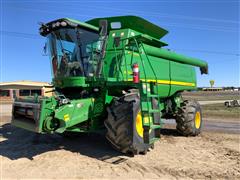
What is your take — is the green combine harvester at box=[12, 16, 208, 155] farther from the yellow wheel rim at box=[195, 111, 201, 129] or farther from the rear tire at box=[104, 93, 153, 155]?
the yellow wheel rim at box=[195, 111, 201, 129]

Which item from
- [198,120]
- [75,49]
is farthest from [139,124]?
[198,120]

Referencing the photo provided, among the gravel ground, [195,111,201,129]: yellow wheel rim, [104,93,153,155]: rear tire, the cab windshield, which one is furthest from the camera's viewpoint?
[195,111,201,129]: yellow wheel rim

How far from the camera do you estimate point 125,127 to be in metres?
5.76

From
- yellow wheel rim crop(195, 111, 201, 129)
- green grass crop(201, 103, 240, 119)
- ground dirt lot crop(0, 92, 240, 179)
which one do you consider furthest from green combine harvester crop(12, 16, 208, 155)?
green grass crop(201, 103, 240, 119)

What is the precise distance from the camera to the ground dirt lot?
16.5ft

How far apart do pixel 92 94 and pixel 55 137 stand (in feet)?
8.07

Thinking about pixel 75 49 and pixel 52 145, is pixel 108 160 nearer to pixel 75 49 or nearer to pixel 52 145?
pixel 52 145

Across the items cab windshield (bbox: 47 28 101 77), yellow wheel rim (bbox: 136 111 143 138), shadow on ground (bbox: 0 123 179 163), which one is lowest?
shadow on ground (bbox: 0 123 179 163)

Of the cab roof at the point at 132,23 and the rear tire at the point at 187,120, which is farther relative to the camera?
the rear tire at the point at 187,120

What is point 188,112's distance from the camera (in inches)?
371

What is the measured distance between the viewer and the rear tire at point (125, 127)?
18.9 ft

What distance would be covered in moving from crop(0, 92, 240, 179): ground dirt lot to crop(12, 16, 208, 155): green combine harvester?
0.48 meters

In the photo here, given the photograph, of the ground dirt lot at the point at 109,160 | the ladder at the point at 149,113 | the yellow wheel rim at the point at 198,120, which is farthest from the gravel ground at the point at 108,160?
the yellow wheel rim at the point at 198,120

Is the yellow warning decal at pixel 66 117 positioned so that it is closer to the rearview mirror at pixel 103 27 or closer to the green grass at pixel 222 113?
the rearview mirror at pixel 103 27
